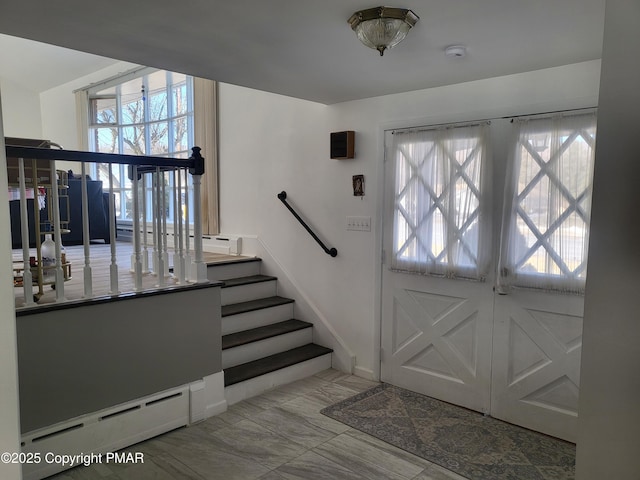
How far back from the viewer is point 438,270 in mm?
3156

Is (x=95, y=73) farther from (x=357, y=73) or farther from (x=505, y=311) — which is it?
(x=505, y=311)

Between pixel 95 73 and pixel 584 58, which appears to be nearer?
pixel 584 58

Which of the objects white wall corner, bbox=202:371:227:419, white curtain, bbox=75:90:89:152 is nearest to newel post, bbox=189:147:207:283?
white wall corner, bbox=202:371:227:419

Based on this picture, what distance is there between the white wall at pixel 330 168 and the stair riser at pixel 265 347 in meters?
0.32

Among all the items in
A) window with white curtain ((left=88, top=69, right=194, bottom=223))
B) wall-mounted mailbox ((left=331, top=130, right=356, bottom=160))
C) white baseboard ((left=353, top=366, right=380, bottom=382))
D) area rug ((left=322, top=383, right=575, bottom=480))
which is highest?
window with white curtain ((left=88, top=69, right=194, bottom=223))

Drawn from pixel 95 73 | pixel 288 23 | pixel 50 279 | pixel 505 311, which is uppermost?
pixel 95 73

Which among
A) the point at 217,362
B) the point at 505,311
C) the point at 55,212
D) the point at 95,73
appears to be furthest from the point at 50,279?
the point at 95,73

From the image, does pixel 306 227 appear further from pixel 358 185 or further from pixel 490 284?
pixel 490 284

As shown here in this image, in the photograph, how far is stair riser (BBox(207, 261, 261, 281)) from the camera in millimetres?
4055

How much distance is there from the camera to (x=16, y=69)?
7137 mm

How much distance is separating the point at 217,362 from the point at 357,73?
2.14 meters

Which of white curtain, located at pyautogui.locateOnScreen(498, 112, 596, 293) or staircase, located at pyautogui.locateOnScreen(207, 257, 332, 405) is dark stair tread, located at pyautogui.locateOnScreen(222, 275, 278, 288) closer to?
staircase, located at pyautogui.locateOnScreen(207, 257, 332, 405)

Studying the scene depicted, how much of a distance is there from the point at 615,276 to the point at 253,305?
10.6ft

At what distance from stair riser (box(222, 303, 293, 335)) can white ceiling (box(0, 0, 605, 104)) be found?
73.6 inches
